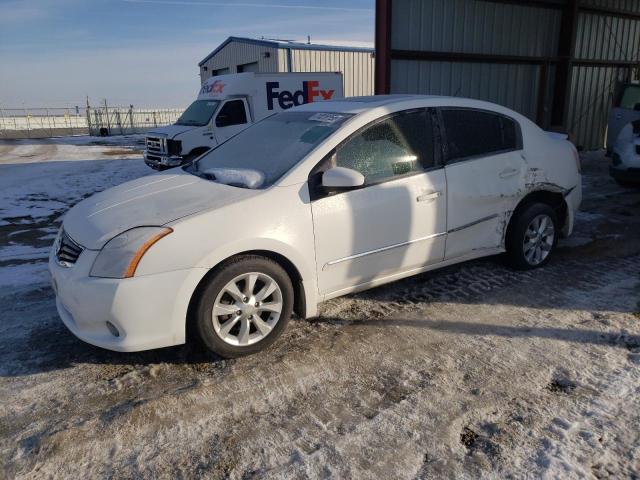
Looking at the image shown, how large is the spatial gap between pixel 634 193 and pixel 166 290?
8343mm

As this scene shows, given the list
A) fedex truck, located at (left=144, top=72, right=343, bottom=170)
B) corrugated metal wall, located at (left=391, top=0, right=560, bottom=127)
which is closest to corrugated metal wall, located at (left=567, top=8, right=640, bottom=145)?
corrugated metal wall, located at (left=391, top=0, right=560, bottom=127)

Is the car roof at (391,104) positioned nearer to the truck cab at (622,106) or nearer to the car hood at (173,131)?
the car hood at (173,131)

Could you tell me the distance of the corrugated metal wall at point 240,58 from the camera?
2044 centimetres

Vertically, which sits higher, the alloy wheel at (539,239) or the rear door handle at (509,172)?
the rear door handle at (509,172)

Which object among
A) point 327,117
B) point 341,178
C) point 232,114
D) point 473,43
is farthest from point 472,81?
point 341,178

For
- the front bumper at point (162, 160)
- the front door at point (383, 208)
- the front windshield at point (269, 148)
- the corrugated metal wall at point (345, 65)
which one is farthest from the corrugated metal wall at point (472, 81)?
the corrugated metal wall at point (345, 65)

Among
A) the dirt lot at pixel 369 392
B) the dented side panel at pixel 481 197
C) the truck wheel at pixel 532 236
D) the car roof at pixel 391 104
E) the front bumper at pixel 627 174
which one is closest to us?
the dirt lot at pixel 369 392

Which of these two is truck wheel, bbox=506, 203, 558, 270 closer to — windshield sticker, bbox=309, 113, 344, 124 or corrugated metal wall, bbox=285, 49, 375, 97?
windshield sticker, bbox=309, 113, 344, 124

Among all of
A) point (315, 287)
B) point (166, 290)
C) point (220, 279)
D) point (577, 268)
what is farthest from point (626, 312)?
point (166, 290)

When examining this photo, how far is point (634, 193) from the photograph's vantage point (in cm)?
838

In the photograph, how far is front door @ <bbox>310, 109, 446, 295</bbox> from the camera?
3.46 m

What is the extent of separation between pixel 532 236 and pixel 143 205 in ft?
11.3

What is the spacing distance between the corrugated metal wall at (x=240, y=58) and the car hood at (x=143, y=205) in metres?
17.5

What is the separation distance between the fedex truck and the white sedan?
24.4 ft
